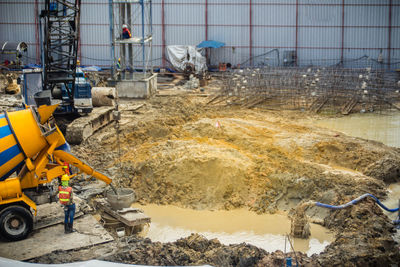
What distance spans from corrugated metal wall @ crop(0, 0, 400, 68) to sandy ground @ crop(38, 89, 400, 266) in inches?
814

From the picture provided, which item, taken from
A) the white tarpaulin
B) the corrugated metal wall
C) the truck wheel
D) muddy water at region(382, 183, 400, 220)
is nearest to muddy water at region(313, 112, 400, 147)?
muddy water at region(382, 183, 400, 220)

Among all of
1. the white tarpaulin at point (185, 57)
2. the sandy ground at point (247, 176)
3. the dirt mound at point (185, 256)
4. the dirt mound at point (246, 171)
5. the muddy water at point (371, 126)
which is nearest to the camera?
the dirt mound at point (185, 256)

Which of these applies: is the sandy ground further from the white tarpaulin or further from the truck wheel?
the white tarpaulin

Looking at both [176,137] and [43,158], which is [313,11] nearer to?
[176,137]

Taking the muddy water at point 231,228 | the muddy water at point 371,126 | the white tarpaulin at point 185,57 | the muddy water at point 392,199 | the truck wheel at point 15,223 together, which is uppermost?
the white tarpaulin at point 185,57

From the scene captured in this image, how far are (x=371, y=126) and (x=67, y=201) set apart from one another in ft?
51.1

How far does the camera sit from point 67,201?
34.3 ft

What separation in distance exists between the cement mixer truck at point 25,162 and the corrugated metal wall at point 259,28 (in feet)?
98.1

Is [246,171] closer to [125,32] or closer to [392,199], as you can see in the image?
[392,199]

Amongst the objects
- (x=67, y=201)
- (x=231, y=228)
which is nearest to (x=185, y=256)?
(x=67, y=201)

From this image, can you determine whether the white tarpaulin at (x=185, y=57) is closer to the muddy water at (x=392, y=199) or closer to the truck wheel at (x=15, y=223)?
the muddy water at (x=392, y=199)

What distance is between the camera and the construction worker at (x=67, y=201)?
10.4 m

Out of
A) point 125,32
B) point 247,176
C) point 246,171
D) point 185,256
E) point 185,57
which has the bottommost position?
point 185,256

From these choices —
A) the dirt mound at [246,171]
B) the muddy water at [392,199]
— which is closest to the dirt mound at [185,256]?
the dirt mound at [246,171]
